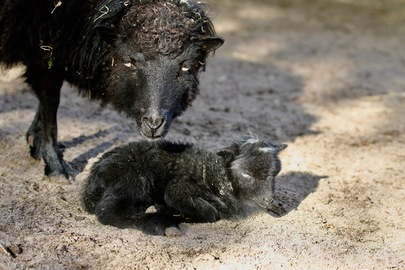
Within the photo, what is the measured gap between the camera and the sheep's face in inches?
200

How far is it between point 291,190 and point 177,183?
1.21m

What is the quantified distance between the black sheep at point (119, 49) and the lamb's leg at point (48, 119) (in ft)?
0.04

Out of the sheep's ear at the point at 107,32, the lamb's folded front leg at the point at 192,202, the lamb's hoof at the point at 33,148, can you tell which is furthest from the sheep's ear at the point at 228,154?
the lamb's hoof at the point at 33,148

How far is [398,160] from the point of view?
6707 millimetres

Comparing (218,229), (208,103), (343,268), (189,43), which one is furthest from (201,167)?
(208,103)

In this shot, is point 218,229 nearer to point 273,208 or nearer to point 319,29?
point 273,208

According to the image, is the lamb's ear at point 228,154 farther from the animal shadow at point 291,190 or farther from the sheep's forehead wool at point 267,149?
the animal shadow at point 291,190

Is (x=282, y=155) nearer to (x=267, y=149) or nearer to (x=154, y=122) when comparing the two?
(x=267, y=149)

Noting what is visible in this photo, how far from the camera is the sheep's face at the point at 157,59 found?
5.08m

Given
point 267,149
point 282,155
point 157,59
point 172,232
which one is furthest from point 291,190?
point 157,59

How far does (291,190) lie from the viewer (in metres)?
5.71

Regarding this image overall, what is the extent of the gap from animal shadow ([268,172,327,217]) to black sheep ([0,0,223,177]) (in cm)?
108

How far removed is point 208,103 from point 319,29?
4.71 meters

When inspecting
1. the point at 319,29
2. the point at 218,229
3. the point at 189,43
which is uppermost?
the point at 189,43
